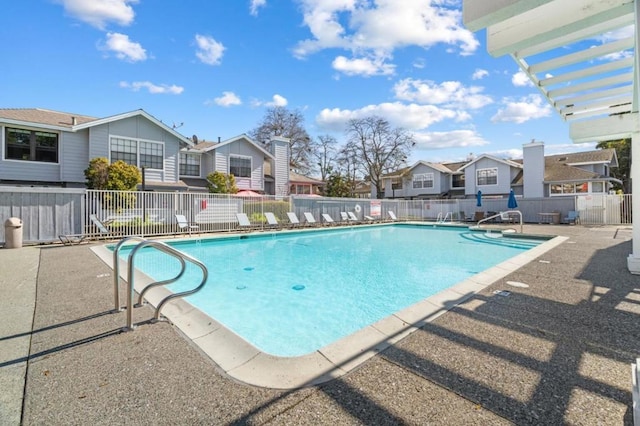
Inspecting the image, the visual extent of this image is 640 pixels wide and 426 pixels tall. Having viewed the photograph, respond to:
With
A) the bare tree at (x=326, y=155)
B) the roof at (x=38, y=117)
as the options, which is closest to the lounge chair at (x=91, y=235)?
the roof at (x=38, y=117)

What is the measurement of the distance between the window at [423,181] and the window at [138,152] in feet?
90.1

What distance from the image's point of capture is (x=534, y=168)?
86.7ft

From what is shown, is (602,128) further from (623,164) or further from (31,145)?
(623,164)

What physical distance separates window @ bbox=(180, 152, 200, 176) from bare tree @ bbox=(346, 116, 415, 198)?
2242cm

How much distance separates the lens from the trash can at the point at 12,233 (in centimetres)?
884

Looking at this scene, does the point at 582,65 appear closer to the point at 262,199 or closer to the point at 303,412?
the point at 303,412

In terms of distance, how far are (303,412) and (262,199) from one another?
1516 centimetres

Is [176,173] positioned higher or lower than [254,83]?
lower

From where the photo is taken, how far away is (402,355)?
2584mm

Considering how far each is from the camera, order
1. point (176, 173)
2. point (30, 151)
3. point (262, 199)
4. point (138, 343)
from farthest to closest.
A: point (176, 173)
point (262, 199)
point (30, 151)
point (138, 343)

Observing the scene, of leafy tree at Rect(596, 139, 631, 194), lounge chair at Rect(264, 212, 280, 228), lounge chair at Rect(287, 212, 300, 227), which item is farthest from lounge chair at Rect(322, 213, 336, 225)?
leafy tree at Rect(596, 139, 631, 194)

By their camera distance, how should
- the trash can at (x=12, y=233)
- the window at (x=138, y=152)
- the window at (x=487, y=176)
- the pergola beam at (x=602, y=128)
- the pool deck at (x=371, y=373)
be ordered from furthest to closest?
the window at (x=487, y=176), the window at (x=138, y=152), the trash can at (x=12, y=233), the pergola beam at (x=602, y=128), the pool deck at (x=371, y=373)

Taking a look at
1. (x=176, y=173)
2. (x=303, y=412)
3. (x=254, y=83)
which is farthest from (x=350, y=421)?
(x=254, y=83)

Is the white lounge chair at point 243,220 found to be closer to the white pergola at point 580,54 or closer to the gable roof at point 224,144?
the gable roof at point 224,144
